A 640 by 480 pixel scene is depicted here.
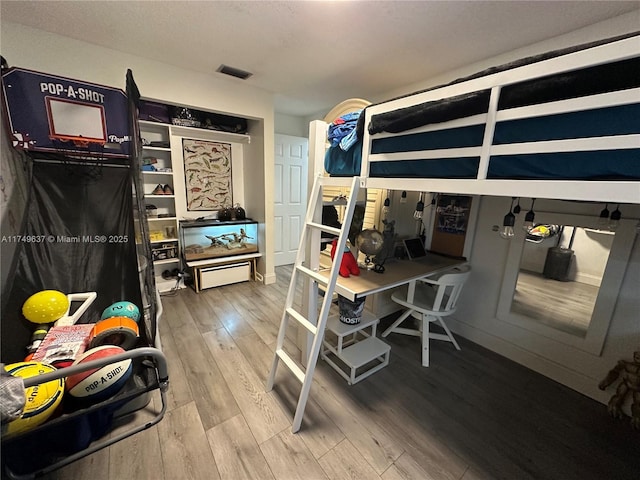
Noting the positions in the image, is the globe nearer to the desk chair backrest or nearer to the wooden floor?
the desk chair backrest

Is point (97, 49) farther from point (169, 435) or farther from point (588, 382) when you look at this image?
point (588, 382)

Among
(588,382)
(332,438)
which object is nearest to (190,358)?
(332,438)

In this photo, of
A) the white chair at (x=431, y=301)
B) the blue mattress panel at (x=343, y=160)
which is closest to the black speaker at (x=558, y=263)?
the white chair at (x=431, y=301)

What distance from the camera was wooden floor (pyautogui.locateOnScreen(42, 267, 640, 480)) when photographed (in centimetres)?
131

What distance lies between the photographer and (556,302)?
82.4 inches

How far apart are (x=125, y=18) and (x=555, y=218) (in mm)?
3664

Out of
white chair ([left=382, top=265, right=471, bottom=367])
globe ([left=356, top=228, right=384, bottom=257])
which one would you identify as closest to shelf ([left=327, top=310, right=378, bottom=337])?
white chair ([left=382, top=265, right=471, bottom=367])

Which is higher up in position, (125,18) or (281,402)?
(125,18)

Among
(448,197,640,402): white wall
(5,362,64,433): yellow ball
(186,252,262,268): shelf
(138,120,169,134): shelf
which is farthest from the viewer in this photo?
(186,252,262,268): shelf

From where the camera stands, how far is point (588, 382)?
186 centimetres

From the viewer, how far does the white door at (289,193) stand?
13.4 ft

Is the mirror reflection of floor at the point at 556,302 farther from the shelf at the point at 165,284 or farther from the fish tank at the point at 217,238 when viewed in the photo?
the shelf at the point at 165,284

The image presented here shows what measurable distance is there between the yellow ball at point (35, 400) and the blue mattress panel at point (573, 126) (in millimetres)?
1939

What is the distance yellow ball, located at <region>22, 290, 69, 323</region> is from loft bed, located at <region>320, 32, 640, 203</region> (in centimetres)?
222
